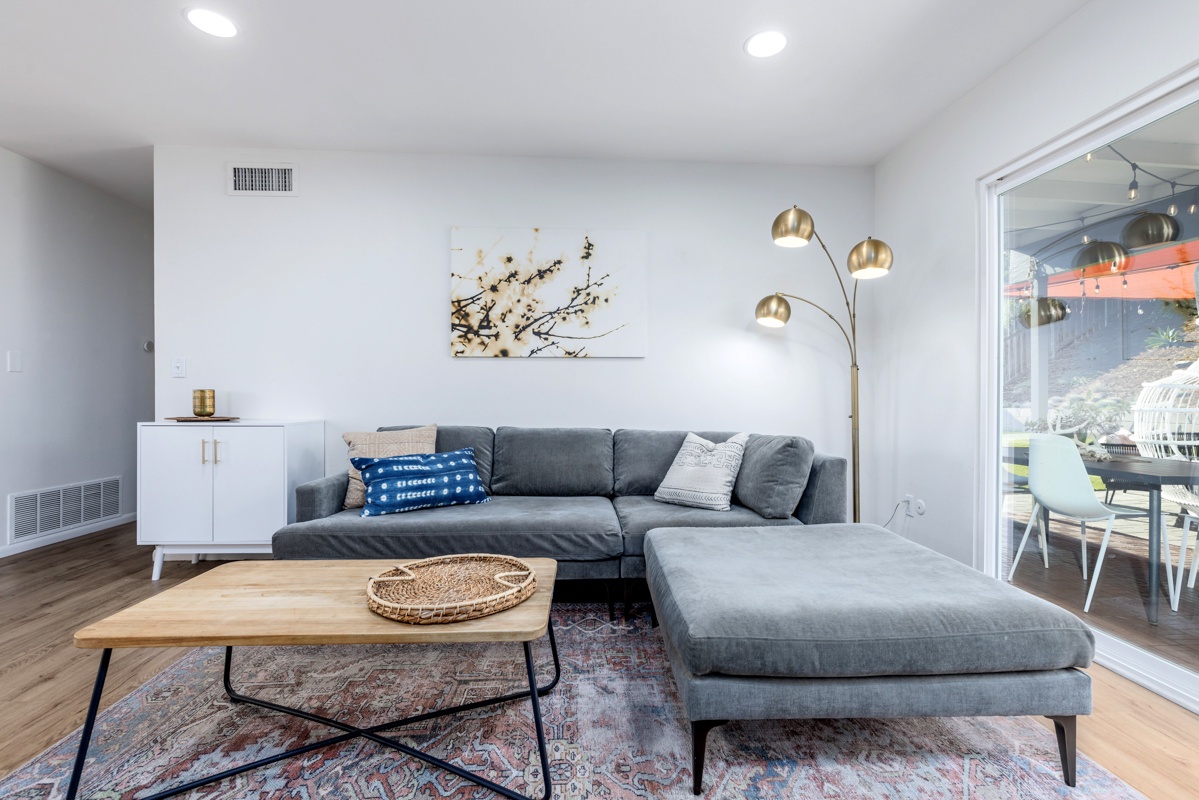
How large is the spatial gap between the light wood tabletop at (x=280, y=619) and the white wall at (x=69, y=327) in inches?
121

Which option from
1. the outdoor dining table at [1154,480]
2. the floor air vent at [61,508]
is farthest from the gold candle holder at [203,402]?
the outdoor dining table at [1154,480]

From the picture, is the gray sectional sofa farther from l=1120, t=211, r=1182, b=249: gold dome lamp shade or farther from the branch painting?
l=1120, t=211, r=1182, b=249: gold dome lamp shade

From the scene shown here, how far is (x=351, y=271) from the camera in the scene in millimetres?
3312

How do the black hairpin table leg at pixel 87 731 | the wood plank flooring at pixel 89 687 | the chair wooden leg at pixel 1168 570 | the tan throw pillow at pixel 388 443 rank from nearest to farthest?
the black hairpin table leg at pixel 87 731 → the wood plank flooring at pixel 89 687 → the chair wooden leg at pixel 1168 570 → the tan throw pillow at pixel 388 443

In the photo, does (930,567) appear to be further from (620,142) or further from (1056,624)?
(620,142)

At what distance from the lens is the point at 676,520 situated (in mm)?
2412

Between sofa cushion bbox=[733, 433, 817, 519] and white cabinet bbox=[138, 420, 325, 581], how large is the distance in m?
2.42

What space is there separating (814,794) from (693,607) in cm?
51

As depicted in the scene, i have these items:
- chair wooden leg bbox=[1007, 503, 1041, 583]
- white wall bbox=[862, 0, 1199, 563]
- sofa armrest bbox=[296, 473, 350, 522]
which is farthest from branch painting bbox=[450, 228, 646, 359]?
chair wooden leg bbox=[1007, 503, 1041, 583]

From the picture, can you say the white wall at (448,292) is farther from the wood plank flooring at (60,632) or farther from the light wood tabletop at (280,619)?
the light wood tabletop at (280,619)

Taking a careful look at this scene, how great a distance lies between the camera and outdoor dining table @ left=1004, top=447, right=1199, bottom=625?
1786 mm

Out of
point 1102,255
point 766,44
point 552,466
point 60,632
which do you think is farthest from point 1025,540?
point 60,632

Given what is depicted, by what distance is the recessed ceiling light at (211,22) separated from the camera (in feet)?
6.91

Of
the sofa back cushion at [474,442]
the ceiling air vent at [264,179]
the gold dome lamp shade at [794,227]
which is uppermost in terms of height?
the ceiling air vent at [264,179]
